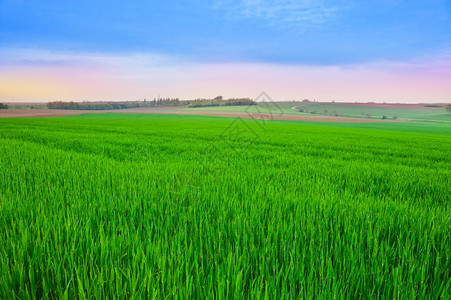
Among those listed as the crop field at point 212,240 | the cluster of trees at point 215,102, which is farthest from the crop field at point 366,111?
the crop field at point 212,240

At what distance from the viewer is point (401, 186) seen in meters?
4.05

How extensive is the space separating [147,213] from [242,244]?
39.0 inches

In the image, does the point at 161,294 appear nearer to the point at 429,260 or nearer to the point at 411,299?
the point at 411,299

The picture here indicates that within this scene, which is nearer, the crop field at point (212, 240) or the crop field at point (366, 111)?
the crop field at point (212, 240)

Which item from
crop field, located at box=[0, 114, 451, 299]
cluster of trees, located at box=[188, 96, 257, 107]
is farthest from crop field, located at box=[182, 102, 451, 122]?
crop field, located at box=[0, 114, 451, 299]

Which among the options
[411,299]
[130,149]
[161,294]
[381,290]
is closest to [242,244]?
[161,294]

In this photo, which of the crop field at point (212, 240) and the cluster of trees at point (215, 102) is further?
the cluster of trees at point (215, 102)

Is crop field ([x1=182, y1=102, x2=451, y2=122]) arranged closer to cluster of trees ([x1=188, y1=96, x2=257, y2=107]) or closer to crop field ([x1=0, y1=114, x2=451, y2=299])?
cluster of trees ([x1=188, y1=96, x2=257, y2=107])

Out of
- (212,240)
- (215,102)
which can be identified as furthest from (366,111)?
(212,240)

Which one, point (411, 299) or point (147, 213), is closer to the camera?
point (411, 299)

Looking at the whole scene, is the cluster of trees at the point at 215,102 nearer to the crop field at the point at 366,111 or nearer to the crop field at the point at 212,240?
the crop field at the point at 366,111

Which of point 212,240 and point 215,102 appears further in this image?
point 215,102

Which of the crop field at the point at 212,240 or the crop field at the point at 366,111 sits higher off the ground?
the crop field at the point at 366,111

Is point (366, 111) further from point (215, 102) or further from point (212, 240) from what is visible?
point (212, 240)
